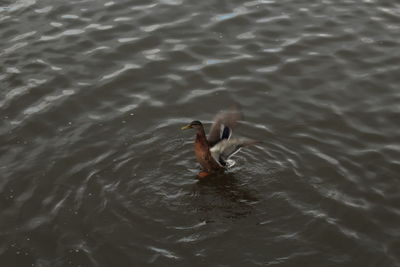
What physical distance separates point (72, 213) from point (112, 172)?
3.28 feet

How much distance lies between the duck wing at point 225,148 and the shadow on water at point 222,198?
29cm

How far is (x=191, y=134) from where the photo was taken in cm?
1033

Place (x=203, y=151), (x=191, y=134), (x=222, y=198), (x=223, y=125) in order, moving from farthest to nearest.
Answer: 1. (x=191, y=134)
2. (x=223, y=125)
3. (x=203, y=151)
4. (x=222, y=198)

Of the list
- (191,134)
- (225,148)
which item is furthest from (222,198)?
(191,134)

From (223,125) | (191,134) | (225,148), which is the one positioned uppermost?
(223,125)

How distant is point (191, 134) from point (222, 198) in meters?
1.60

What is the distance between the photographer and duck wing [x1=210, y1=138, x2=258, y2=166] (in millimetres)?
9375

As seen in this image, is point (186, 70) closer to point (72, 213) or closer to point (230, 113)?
point (230, 113)

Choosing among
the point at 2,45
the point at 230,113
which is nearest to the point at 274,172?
the point at 230,113

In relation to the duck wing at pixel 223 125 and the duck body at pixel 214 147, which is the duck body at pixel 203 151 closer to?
the duck body at pixel 214 147

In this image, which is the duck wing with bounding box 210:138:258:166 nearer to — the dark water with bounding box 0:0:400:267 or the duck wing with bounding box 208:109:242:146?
the duck wing with bounding box 208:109:242:146

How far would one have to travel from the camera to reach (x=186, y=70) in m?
11.9

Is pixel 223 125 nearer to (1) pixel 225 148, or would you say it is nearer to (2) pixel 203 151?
(1) pixel 225 148

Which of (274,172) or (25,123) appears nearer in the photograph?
(274,172)
